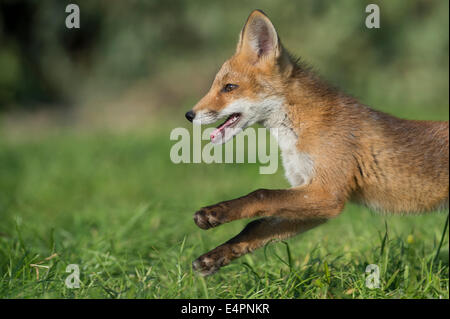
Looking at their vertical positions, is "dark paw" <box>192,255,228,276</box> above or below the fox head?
below

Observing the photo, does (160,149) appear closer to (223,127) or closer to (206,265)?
(223,127)

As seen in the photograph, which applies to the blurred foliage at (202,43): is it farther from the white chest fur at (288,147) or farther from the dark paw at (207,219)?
the dark paw at (207,219)

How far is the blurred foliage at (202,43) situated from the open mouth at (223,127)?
27.6ft

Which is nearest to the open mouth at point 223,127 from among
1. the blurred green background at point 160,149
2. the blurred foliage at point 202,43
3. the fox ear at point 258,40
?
the fox ear at point 258,40

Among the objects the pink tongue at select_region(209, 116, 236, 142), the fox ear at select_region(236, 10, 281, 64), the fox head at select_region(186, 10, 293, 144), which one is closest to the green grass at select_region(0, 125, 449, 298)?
the pink tongue at select_region(209, 116, 236, 142)

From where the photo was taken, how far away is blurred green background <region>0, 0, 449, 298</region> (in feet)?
11.4

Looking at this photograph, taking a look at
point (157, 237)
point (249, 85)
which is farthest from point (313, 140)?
point (157, 237)

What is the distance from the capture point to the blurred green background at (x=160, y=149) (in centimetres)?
347

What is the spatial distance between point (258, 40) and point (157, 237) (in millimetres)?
2080

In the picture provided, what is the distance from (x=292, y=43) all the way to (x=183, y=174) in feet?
16.3

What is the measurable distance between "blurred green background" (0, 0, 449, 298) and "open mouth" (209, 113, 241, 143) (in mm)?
826

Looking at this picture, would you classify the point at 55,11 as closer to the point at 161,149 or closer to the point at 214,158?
the point at 161,149

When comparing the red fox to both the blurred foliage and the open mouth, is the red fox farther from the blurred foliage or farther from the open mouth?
the blurred foliage

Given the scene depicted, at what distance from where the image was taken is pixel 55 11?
12305 millimetres
